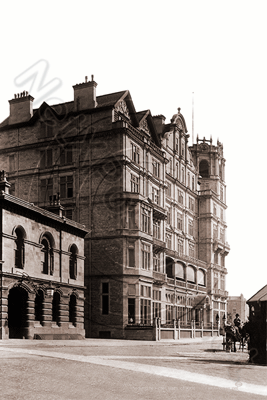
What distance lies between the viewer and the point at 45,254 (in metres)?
38.1

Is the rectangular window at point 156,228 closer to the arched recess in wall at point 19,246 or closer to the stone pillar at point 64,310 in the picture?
the stone pillar at point 64,310

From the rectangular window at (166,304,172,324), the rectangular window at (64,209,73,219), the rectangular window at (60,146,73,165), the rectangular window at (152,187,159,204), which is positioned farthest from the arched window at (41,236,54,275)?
the rectangular window at (166,304,172,324)

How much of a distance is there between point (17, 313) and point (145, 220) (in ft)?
61.7

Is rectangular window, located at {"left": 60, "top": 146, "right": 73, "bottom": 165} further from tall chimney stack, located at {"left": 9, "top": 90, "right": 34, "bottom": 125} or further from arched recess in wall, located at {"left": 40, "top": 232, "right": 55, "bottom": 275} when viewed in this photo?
arched recess in wall, located at {"left": 40, "top": 232, "right": 55, "bottom": 275}

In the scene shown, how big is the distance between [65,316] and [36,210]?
843 cm

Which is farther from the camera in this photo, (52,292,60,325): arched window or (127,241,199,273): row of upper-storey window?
(127,241,199,273): row of upper-storey window

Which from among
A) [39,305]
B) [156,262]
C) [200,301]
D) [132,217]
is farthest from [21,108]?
[200,301]

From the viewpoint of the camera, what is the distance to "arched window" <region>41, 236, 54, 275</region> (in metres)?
37.8

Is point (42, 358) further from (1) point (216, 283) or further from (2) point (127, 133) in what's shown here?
(1) point (216, 283)

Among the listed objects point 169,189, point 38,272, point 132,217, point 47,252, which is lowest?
point 38,272

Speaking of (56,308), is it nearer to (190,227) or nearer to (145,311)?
(145,311)

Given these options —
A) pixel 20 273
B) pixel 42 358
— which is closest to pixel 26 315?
pixel 20 273

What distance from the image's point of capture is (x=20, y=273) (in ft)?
112

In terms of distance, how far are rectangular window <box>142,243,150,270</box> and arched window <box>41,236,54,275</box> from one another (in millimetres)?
13137
